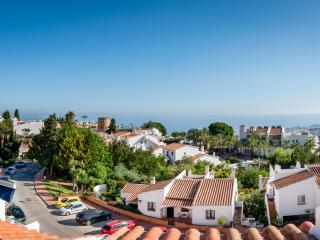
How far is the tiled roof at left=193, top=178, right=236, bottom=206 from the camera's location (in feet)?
116

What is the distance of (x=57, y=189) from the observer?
48.0m

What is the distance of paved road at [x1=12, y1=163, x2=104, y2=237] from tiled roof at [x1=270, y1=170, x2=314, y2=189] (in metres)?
16.9

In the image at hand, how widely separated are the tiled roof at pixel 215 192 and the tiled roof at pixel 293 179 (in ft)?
14.4

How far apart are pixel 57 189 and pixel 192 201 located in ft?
63.8

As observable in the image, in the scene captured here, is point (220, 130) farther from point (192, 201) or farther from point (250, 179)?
point (192, 201)

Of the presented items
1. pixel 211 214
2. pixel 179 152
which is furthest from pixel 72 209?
pixel 179 152

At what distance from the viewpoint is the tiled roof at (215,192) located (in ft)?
116

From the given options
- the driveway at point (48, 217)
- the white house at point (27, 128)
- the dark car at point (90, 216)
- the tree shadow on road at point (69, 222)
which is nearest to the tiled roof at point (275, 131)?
the white house at point (27, 128)

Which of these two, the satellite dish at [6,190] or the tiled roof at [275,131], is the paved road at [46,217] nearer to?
the satellite dish at [6,190]

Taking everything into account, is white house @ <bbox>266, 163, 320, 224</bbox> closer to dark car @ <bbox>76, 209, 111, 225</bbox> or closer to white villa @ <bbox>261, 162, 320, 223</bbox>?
white villa @ <bbox>261, 162, 320, 223</bbox>

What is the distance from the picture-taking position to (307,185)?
34.2m

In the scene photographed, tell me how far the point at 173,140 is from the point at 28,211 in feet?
278

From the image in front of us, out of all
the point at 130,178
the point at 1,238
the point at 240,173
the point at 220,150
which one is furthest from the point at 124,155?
the point at 220,150

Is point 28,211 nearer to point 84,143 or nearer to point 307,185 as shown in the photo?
point 84,143
